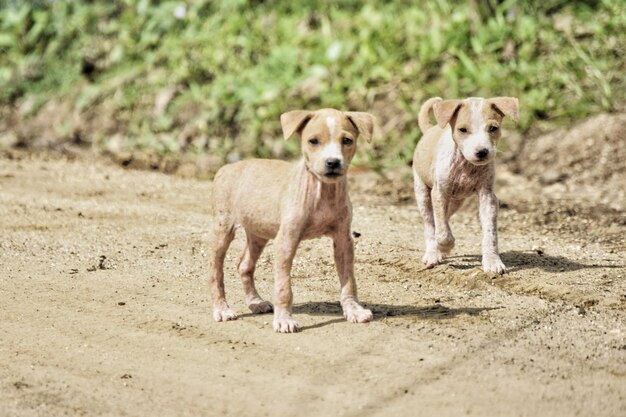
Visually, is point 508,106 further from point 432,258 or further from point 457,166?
point 432,258

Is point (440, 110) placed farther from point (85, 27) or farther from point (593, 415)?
point (85, 27)

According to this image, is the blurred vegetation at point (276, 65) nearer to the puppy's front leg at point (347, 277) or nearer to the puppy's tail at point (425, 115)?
the puppy's tail at point (425, 115)

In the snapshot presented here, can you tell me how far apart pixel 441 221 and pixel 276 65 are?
264 inches

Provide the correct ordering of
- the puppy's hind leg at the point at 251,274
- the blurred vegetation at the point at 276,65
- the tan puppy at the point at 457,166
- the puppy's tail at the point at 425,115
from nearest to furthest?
the puppy's hind leg at the point at 251,274 → the tan puppy at the point at 457,166 → the puppy's tail at the point at 425,115 → the blurred vegetation at the point at 276,65

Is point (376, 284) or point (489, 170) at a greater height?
point (489, 170)

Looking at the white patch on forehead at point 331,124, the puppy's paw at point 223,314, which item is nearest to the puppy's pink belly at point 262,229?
the puppy's paw at point 223,314

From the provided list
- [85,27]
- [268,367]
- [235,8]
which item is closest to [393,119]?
[235,8]

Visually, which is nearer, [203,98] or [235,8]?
[203,98]

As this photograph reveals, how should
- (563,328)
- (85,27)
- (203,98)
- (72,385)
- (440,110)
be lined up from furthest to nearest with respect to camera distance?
(85,27)
(203,98)
(440,110)
(563,328)
(72,385)

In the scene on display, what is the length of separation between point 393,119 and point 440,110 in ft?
17.5

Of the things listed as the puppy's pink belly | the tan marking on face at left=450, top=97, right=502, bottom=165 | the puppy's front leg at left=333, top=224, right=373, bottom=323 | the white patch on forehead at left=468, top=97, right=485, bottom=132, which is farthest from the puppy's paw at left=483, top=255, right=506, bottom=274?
the puppy's pink belly

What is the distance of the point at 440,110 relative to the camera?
7.04m

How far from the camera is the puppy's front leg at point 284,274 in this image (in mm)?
6004

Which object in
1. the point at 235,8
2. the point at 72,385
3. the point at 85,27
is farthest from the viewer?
the point at 85,27
